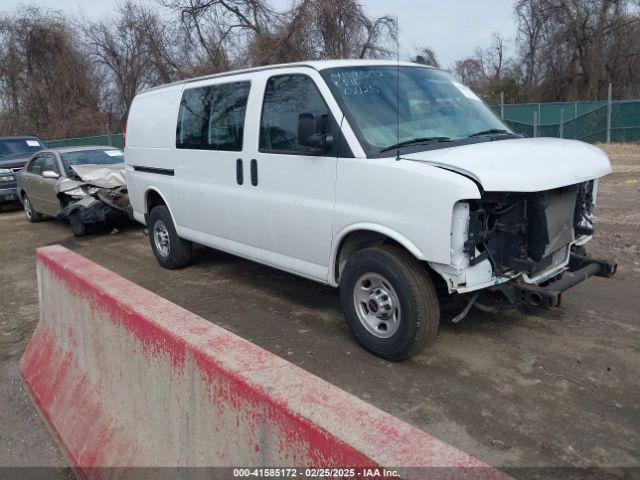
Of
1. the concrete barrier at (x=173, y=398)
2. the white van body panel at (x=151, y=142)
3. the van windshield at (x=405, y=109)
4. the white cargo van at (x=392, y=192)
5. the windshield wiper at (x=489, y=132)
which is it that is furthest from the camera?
the white van body panel at (x=151, y=142)

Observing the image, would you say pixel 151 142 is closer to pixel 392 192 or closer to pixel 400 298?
pixel 392 192

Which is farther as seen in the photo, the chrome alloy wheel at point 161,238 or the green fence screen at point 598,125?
the green fence screen at point 598,125

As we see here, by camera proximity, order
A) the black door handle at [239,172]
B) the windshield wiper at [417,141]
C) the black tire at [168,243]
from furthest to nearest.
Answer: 1. the black tire at [168,243]
2. the black door handle at [239,172]
3. the windshield wiper at [417,141]

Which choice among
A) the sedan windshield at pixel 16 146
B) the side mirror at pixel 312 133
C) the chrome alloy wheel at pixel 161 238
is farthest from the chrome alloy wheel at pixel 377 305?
the sedan windshield at pixel 16 146

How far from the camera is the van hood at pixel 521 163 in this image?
3.51 meters

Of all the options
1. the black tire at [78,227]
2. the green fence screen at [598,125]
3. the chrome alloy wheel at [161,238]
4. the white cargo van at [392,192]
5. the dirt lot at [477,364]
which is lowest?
the dirt lot at [477,364]

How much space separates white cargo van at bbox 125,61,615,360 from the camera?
368cm

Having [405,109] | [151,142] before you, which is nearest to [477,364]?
[405,109]

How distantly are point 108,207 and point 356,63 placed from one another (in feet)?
20.9

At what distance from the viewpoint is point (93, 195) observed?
9.89 meters

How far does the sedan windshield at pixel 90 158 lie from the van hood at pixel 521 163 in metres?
8.35

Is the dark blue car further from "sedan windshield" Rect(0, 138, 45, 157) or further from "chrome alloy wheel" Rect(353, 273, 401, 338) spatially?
"chrome alloy wheel" Rect(353, 273, 401, 338)

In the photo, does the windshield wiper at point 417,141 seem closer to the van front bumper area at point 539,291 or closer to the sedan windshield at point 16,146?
the van front bumper area at point 539,291

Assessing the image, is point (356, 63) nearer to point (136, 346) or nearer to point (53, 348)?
Answer: point (136, 346)
